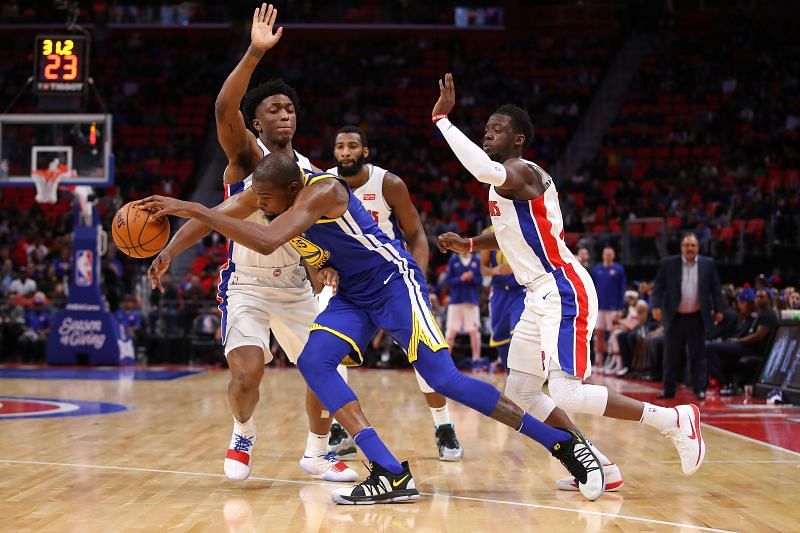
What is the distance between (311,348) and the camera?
4.87m

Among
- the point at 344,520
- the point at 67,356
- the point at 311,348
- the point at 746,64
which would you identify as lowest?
the point at 67,356

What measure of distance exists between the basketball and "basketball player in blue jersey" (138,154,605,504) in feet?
0.35

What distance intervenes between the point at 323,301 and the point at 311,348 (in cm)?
182

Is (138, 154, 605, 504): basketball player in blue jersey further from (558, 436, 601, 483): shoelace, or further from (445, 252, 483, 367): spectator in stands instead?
(445, 252, 483, 367): spectator in stands

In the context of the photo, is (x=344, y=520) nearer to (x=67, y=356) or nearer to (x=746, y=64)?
(x=67, y=356)

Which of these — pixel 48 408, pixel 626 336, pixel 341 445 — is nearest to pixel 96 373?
pixel 48 408

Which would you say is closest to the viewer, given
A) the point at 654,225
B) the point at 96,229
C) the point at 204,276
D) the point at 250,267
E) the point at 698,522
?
the point at 698,522

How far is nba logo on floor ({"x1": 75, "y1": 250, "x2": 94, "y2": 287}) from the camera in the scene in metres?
15.7

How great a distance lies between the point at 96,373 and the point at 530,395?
402 inches

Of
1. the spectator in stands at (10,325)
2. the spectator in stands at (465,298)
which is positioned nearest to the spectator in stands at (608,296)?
the spectator in stands at (465,298)

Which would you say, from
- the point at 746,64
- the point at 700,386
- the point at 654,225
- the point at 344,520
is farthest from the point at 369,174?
the point at 746,64

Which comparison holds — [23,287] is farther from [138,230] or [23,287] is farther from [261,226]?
[261,226]

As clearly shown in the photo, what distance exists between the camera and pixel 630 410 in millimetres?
5141

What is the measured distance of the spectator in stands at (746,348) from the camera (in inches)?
440
